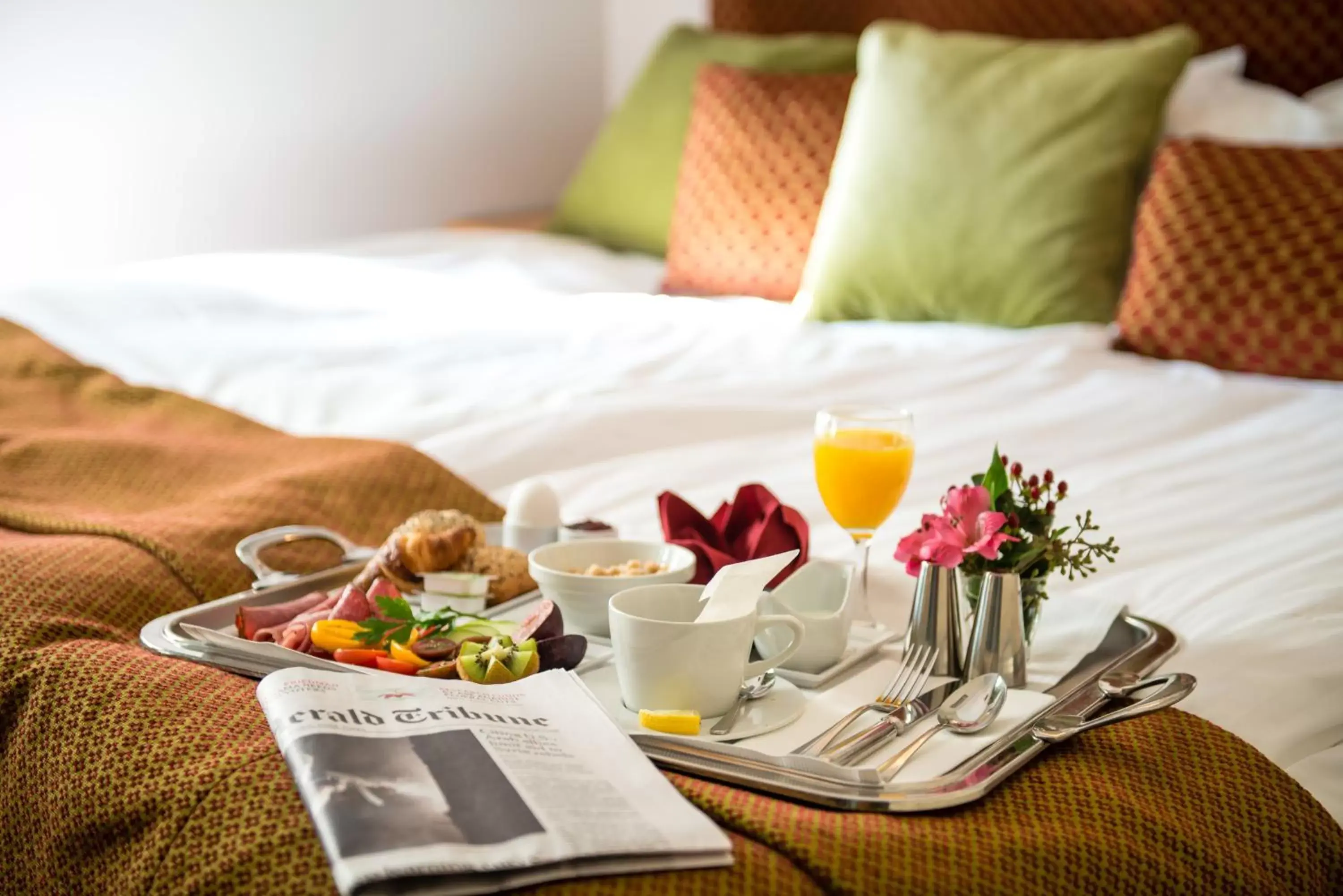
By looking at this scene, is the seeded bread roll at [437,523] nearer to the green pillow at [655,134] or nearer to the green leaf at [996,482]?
the green leaf at [996,482]

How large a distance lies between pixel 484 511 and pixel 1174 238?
1121mm

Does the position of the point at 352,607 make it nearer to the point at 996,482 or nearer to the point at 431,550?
the point at 431,550

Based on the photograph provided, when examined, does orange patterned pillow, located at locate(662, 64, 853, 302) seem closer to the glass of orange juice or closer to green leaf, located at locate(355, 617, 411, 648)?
the glass of orange juice

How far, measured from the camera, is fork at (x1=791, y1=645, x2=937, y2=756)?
729 millimetres

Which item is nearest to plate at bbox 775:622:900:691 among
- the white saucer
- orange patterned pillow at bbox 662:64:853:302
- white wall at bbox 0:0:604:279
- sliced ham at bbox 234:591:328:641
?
the white saucer

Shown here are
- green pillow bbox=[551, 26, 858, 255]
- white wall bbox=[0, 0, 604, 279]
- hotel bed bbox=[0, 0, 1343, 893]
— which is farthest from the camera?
white wall bbox=[0, 0, 604, 279]

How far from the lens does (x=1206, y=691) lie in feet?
2.87

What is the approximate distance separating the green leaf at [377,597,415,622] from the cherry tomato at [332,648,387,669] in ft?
0.14

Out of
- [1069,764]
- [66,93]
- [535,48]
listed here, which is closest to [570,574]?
[1069,764]

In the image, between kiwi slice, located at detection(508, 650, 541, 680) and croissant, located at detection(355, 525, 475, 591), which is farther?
croissant, located at detection(355, 525, 475, 591)

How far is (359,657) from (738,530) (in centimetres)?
31

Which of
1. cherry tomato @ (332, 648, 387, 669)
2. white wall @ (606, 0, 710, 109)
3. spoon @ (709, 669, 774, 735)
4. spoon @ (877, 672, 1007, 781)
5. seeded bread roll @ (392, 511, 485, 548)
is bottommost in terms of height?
spoon @ (709, 669, 774, 735)

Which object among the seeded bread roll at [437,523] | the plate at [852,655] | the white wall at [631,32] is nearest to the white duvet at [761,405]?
the plate at [852,655]

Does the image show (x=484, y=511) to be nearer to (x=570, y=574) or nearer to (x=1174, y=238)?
(x=570, y=574)
